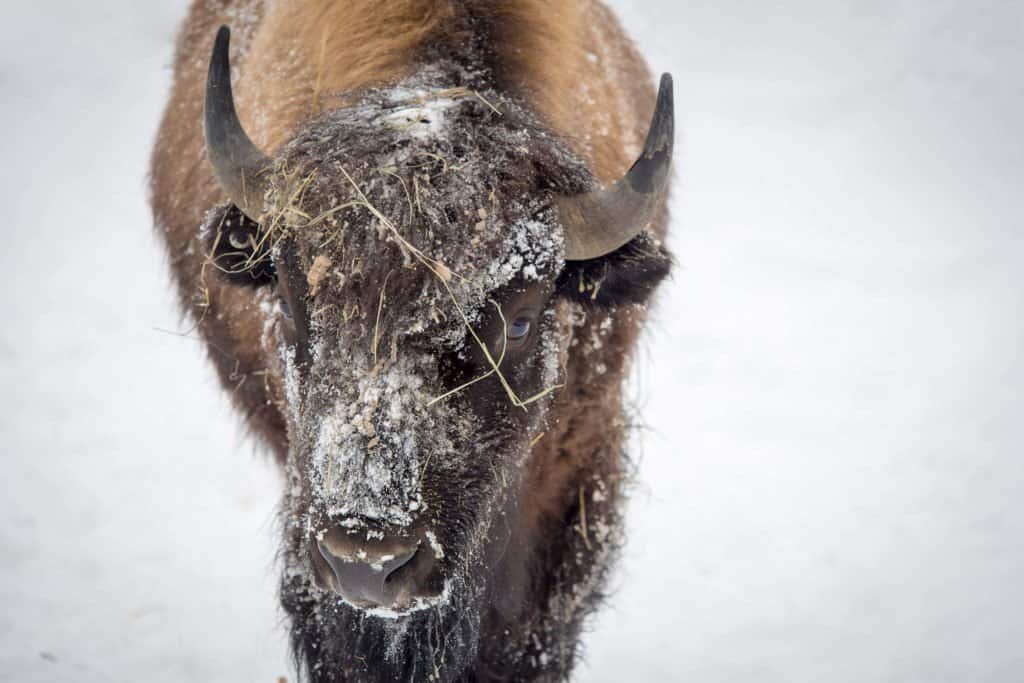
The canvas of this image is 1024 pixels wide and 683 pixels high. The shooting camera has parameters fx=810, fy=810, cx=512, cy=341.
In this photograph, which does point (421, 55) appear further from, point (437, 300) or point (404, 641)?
point (404, 641)

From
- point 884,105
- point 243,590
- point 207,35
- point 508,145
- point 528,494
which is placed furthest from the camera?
point 884,105

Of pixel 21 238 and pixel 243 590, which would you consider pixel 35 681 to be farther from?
pixel 21 238

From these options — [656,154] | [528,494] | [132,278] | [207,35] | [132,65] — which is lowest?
[132,278]

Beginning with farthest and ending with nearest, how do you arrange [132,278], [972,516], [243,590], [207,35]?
[132,278] < [972,516] < [243,590] < [207,35]

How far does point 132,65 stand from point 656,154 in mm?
10202

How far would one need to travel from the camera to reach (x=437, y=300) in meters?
2.38

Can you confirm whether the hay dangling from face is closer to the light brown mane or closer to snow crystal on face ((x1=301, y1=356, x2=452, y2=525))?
snow crystal on face ((x1=301, y1=356, x2=452, y2=525))

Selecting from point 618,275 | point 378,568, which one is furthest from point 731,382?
point 378,568

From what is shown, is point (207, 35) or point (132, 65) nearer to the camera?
point (207, 35)

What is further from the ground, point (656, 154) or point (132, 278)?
point (656, 154)

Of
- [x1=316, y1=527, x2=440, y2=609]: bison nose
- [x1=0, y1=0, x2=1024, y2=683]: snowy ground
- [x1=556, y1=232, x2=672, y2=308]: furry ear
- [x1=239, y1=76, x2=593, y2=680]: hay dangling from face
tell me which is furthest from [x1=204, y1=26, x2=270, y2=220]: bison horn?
[x1=0, y1=0, x2=1024, y2=683]: snowy ground

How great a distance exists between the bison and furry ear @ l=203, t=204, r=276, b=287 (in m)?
0.01

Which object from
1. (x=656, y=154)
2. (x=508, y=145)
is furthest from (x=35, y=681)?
(x=656, y=154)

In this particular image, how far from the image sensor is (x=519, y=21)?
3186 millimetres
